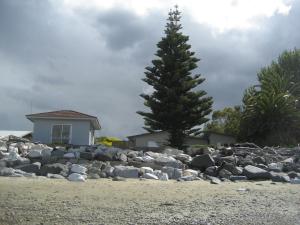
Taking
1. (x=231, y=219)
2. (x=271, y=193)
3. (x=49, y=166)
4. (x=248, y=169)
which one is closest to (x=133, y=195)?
(x=231, y=219)

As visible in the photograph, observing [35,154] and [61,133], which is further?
[61,133]

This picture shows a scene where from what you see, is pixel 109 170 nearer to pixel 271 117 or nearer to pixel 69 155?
pixel 69 155

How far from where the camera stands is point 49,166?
47.4ft

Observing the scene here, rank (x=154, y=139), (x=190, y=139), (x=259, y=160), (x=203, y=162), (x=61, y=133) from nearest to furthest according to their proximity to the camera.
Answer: (x=203, y=162)
(x=259, y=160)
(x=61, y=133)
(x=154, y=139)
(x=190, y=139)

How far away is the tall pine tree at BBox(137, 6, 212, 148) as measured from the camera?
32.8m

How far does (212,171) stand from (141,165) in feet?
6.80

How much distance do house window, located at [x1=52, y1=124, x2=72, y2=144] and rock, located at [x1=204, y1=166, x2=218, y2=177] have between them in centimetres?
1740

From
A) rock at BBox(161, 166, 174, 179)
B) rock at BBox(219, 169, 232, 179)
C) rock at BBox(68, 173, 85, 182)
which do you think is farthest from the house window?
rock at BBox(68, 173, 85, 182)

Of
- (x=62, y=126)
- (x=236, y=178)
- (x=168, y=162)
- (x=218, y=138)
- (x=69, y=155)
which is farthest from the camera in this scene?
(x=218, y=138)

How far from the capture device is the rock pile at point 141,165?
14.2 metres

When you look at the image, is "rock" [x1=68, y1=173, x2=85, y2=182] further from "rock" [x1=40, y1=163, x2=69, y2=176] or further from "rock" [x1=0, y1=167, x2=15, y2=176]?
"rock" [x1=0, y1=167, x2=15, y2=176]

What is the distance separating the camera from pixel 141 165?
15.9m

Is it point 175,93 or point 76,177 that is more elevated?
point 175,93

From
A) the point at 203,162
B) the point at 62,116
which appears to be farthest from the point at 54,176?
the point at 62,116
